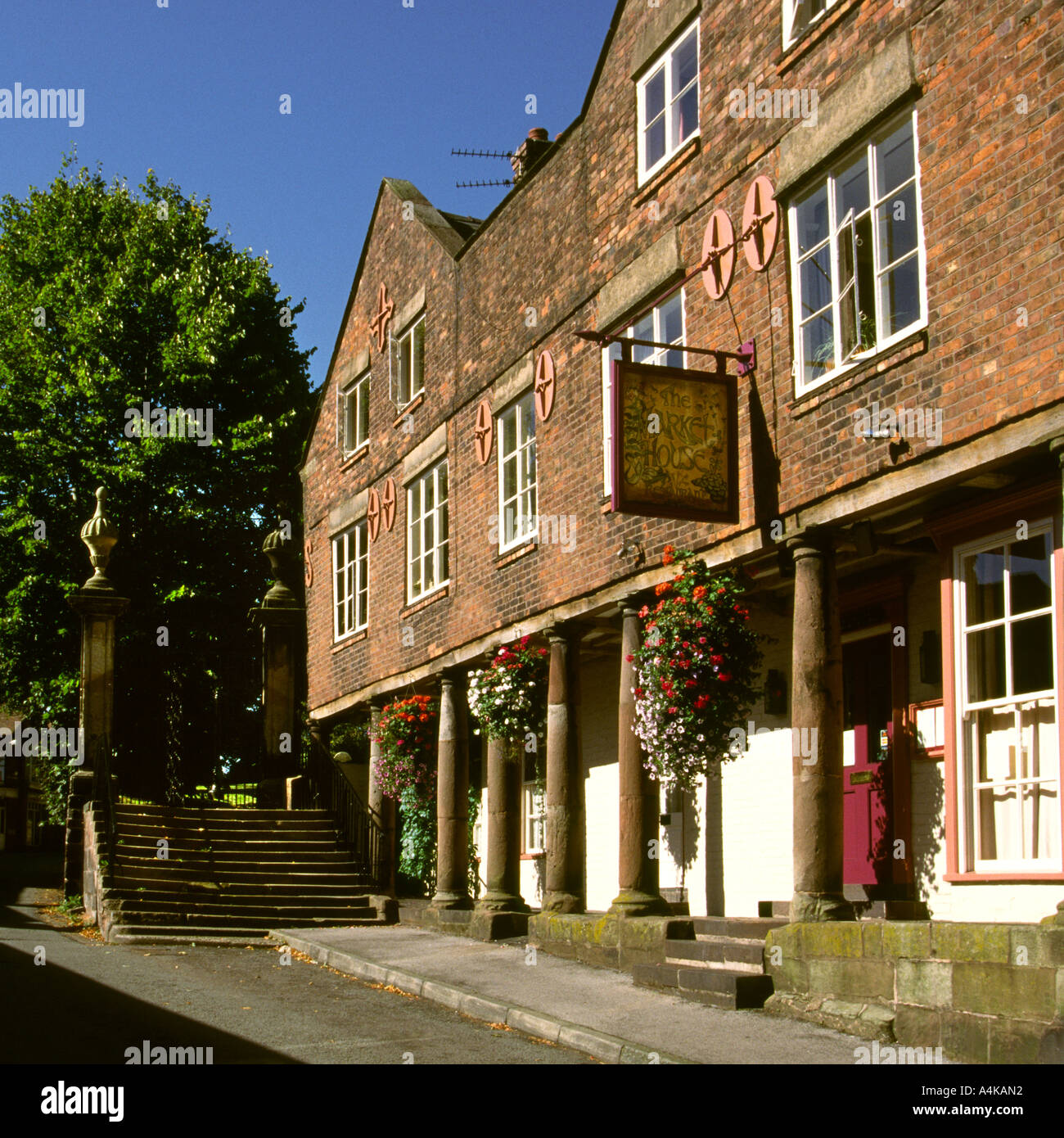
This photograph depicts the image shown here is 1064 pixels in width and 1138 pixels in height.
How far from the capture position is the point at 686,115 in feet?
44.2

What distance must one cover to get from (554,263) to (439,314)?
12.5 ft

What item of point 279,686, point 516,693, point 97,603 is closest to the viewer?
point 516,693

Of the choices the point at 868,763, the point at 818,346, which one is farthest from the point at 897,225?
the point at 868,763

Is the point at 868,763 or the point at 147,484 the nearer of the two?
the point at 868,763

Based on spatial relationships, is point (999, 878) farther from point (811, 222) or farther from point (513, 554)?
point (513, 554)

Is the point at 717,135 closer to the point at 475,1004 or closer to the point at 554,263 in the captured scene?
the point at 554,263

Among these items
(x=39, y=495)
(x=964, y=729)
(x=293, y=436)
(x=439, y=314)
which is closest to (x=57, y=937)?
(x=439, y=314)

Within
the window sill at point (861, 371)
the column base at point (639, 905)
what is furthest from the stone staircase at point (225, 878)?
the window sill at point (861, 371)

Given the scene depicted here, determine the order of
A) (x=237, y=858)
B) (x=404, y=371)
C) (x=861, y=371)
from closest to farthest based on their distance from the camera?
(x=861, y=371) → (x=237, y=858) → (x=404, y=371)

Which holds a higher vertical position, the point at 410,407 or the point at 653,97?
the point at 653,97

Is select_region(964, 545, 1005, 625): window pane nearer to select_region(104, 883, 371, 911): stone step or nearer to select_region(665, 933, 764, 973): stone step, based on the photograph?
select_region(665, 933, 764, 973): stone step

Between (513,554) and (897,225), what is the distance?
269 inches

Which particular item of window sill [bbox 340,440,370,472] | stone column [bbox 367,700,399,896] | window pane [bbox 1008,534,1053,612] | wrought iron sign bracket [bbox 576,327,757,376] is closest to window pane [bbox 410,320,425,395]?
window sill [bbox 340,440,370,472]
